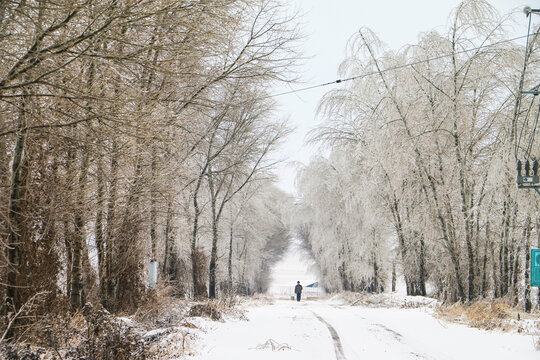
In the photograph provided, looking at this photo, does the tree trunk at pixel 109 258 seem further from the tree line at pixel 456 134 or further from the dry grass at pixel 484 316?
the tree line at pixel 456 134

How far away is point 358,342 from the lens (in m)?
8.13

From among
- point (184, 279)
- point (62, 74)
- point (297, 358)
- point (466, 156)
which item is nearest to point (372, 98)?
point (466, 156)

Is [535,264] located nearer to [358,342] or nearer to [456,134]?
[358,342]

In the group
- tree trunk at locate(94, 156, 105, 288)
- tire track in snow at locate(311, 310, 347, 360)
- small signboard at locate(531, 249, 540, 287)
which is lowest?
tire track in snow at locate(311, 310, 347, 360)

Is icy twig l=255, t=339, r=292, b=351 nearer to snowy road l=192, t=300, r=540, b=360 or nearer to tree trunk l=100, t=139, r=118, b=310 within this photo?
snowy road l=192, t=300, r=540, b=360

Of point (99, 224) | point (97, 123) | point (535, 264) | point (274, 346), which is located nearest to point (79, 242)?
point (99, 224)

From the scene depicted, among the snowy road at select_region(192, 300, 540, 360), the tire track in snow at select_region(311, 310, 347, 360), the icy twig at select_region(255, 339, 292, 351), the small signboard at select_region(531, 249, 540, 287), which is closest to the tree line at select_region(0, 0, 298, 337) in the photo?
the snowy road at select_region(192, 300, 540, 360)

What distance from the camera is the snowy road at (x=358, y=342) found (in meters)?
6.91

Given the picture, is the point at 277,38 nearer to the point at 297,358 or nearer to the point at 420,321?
the point at 297,358

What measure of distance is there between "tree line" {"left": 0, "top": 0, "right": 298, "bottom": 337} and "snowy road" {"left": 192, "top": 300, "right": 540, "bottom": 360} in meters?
2.48

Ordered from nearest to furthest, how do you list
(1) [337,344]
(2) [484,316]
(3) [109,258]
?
(1) [337,344], (3) [109,258], (2) [484,316]

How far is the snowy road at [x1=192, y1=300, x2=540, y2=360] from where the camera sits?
22.7 ft

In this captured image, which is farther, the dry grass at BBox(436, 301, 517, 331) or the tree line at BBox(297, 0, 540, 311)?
the tree line at BBox(297, 0, 540, 311)

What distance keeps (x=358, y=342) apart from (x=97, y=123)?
5746mm
